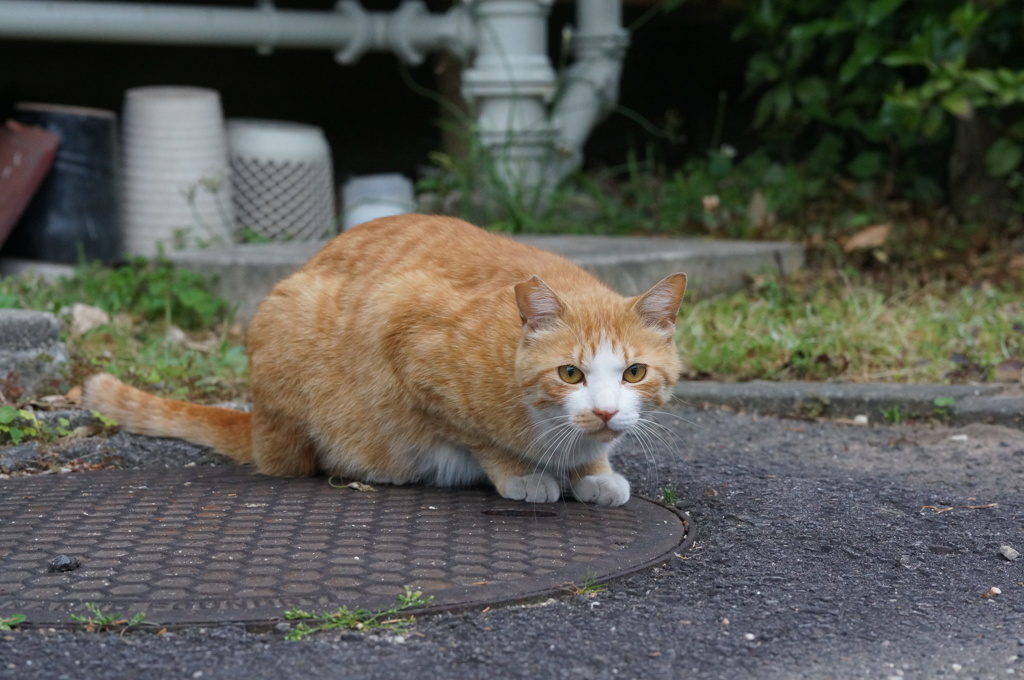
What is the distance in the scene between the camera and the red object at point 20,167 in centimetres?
507

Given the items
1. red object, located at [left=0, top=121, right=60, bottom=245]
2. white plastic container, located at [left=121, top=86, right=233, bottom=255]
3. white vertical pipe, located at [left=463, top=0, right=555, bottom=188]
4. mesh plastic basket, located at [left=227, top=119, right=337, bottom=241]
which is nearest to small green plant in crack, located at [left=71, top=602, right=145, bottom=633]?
red object, located at [left=0, top=121, right=60, bottom=245]

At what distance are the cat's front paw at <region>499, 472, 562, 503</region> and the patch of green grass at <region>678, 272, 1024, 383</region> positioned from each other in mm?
1474

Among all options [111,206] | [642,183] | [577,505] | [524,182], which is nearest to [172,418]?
[577,505]

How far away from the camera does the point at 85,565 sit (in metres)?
2.44

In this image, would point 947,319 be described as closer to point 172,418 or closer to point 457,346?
point 457,346

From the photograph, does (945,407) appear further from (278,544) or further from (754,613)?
(278,544)

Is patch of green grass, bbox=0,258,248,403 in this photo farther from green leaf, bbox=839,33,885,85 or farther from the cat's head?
green leaf, bbox=839,33,885,85

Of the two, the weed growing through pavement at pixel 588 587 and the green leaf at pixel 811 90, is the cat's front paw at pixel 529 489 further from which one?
the green leaf at pixel 811 90

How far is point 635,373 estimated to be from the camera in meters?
2.73

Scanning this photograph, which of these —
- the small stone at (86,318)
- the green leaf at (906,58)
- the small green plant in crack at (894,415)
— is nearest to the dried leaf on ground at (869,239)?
the green leaf at (906,58)

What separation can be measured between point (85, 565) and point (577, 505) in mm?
1219

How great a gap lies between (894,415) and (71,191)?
12.5 feet

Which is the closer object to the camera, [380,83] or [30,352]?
[30,352]

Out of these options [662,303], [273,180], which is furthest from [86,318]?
[662,303]
